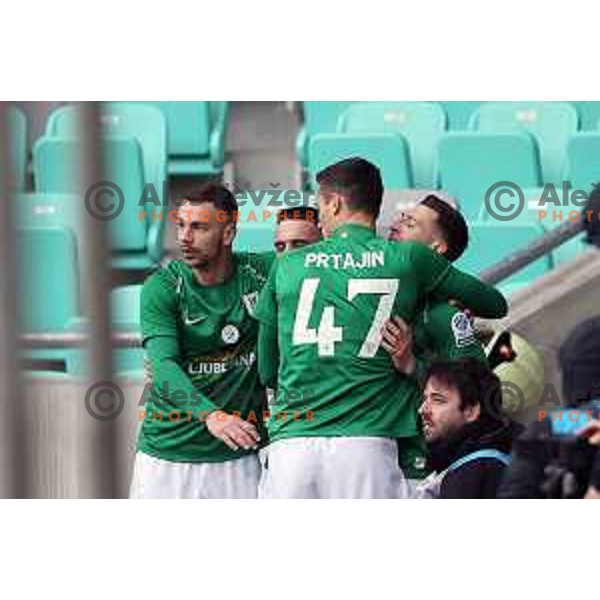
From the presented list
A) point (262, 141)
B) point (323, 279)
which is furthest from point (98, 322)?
point (262, 141)

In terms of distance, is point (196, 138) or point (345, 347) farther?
point (196, 138)

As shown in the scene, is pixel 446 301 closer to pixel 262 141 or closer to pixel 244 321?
pixel 244 321

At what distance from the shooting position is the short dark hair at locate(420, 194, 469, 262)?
4172mm

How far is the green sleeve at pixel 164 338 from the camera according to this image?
164 inches

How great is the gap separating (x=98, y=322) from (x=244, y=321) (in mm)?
2274

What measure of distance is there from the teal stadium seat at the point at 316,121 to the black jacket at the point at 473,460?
0.82 m

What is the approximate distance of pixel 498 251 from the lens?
4219 millimetres

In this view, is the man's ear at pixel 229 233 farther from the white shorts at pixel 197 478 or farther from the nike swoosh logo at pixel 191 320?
the white shorts at pixel 197 478

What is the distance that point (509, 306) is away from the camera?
13.7ft

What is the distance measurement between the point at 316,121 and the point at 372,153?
0.34 meters

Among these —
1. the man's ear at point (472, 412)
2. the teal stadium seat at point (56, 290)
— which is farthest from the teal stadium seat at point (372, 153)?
the teal stadium seat at point (56, 290)

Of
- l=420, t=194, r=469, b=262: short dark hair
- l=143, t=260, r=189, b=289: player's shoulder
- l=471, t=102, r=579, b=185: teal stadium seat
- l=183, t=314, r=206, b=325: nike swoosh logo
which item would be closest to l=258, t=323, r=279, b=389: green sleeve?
l=183, t=314, r=206, b=325: nike swoosh logo

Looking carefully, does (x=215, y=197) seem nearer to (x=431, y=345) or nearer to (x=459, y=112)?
(x=431, y=345)

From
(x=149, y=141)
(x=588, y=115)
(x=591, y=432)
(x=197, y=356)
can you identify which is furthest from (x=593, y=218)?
(x=149, y=141)
